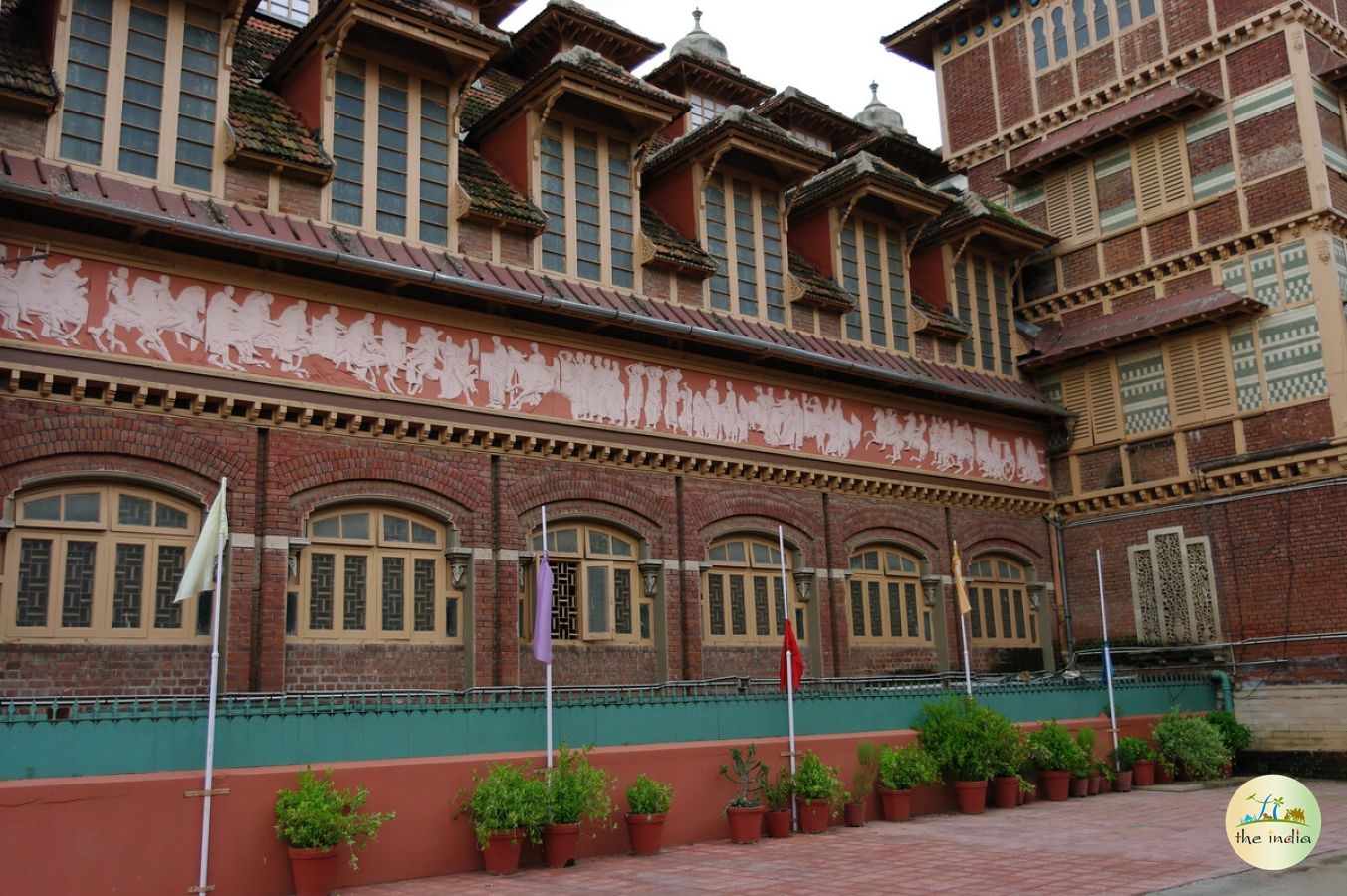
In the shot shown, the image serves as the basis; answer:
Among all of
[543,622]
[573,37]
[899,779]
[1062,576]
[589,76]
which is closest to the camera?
[543,622]

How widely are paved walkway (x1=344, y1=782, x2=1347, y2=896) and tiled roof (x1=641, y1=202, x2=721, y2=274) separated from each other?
937 cm

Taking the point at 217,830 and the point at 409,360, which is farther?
the point at 409,360

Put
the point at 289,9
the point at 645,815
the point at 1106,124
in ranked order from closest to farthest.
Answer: the point at 645,815, the point at 289,9, the point at 1106,124

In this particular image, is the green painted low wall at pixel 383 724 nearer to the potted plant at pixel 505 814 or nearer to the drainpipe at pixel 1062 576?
the potted plant at pixel 505 814

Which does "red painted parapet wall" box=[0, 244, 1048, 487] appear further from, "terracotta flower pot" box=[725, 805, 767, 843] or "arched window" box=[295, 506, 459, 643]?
"terracotta flower pot" box=[725, 805, 767, 843]

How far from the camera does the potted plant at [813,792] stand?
14.5 meters

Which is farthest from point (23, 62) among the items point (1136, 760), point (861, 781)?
point (1136, 760)

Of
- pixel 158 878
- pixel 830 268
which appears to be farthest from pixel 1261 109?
pixel 158 878

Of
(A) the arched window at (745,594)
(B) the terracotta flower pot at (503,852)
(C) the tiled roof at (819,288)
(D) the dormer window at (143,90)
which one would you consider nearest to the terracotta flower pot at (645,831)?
(B) the terracotta flower pot at (503,852)

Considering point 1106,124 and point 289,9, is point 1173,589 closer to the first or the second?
point 1106,124


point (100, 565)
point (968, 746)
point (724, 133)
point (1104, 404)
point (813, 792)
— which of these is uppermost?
point (724, 133)

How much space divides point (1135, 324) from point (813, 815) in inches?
555

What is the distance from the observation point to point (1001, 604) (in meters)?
24.3

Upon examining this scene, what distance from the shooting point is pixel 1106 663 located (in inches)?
778
